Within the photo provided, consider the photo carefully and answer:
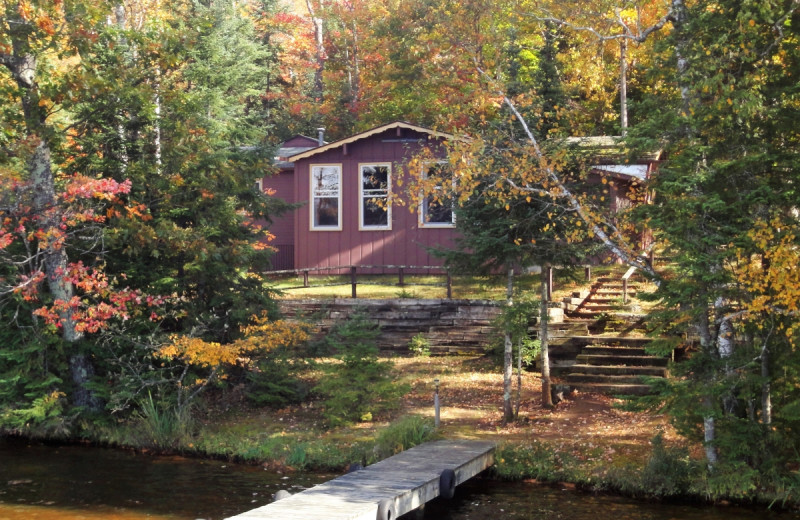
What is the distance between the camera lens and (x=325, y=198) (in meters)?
26.1

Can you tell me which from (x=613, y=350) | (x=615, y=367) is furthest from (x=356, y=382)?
(x=613, y=350)

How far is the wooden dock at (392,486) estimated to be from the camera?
9758 millimetres

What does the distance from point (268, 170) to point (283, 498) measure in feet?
27.7

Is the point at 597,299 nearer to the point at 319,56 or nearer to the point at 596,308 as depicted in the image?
the point at 596,308

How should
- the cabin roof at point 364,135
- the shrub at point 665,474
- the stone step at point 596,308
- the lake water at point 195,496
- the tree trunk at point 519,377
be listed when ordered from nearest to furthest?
the lake water at point 195,496 < the shrub at point 665,474 < the tree trunk at point 519,377 < the stone step at point 596,308 < the cabin roof at point 364,135

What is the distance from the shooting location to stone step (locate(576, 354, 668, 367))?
16484 mm

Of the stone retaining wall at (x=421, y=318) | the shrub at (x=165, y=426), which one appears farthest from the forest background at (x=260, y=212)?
the stone retaining wall at (x=421, y=318)

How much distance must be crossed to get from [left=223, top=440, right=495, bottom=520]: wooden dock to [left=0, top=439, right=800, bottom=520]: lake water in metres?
0.50

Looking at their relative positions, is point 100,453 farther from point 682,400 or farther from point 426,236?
point 426,236

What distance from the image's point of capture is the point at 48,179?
52.5 feet

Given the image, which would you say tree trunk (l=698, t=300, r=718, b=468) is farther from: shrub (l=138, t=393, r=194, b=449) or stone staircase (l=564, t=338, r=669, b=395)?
shrub (l=138, t=393, r=194, b=449)

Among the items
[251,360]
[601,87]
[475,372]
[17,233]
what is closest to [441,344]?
Answer: [475,372]

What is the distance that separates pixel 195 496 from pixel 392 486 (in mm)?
3267

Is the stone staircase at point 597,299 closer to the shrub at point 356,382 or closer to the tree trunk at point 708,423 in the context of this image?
the shrub at point 356,382
